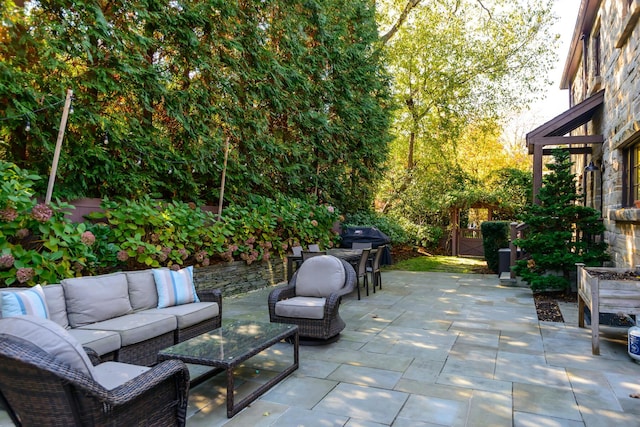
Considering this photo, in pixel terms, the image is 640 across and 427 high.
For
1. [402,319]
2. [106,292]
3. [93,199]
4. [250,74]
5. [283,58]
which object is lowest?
[402,319]

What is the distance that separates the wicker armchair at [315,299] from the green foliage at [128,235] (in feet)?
5.36

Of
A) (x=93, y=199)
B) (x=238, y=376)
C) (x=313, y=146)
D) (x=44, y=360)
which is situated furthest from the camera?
(x=313, y=146)

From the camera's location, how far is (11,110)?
183 inches

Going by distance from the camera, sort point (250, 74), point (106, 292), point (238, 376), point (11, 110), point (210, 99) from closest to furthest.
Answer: point (238, 376), point (106, 292), point (11, 110), point (210, 99), point (250, 74)

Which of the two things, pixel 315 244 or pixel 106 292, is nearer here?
pixel 106 292

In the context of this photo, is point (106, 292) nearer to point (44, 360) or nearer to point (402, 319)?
point (44, 360)

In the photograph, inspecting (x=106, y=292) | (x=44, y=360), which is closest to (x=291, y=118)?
(x=106, y=292)

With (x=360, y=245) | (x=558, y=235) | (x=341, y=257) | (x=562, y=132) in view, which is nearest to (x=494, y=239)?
(x=562, y=132)

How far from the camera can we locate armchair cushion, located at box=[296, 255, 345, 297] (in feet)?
16.1

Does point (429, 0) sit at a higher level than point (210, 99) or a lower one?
higher

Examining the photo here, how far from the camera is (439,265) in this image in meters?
12.5

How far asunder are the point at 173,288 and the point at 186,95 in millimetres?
3536

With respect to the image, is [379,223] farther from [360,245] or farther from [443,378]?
[443,378]

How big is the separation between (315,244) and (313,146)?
8.45 ft
